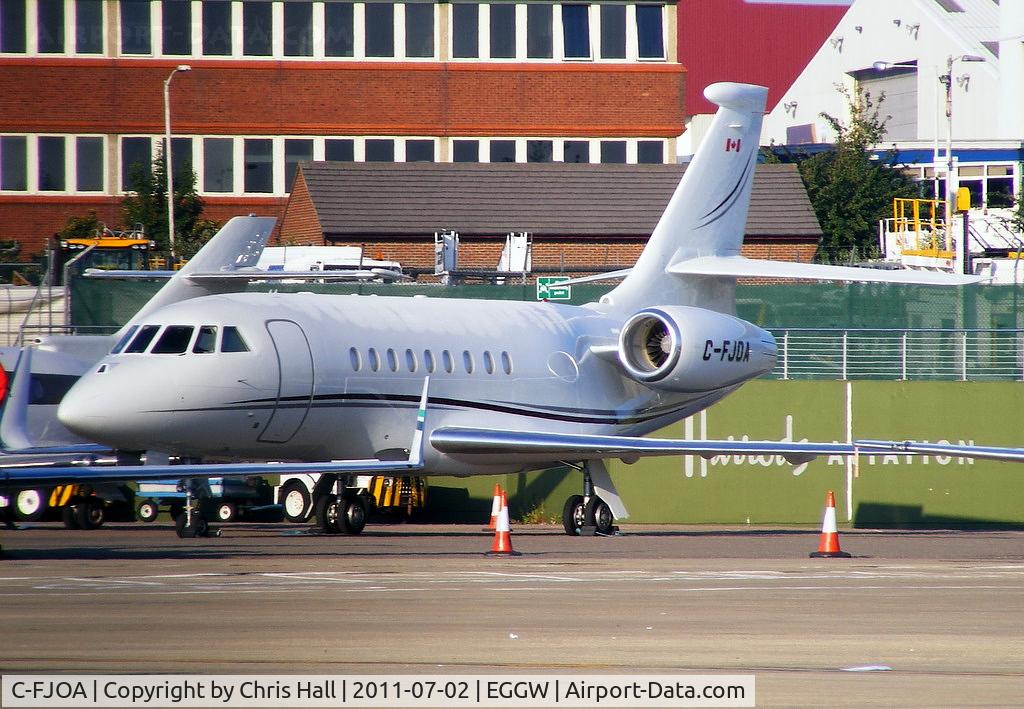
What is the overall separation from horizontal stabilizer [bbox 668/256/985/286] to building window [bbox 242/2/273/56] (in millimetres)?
28731

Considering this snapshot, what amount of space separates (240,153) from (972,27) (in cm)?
4381

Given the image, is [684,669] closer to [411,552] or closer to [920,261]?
[411,552]

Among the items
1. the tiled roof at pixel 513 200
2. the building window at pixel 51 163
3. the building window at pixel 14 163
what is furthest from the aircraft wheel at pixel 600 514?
the building window at pixel 14 163

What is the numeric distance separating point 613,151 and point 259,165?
11323 mm

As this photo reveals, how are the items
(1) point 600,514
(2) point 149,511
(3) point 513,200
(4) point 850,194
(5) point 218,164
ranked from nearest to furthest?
(1) point 600,514
(2) point 149,511
(3) point 513,200
(5) point 218,164
(4) point 850,194

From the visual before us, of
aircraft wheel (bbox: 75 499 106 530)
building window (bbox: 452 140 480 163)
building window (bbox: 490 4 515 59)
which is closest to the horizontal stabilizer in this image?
aircraft wheel (bbox: 75 499 106 530)

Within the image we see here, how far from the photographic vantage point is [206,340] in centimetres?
1773

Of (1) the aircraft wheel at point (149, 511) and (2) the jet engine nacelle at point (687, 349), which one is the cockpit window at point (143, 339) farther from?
(2) the jet engine nacelle at point (687, 349)

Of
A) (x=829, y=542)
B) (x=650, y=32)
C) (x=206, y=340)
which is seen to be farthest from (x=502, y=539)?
(x=650, y=32)

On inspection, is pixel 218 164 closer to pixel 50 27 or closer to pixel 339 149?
pixel 339 149

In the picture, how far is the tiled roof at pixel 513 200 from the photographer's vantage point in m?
40.2

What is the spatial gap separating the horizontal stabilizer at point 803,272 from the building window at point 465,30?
89.5 feet

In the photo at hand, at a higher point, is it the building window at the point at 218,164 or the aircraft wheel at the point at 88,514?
the building window at the point at 218,164

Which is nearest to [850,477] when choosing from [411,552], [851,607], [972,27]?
[411,552]
